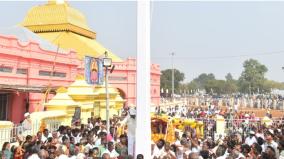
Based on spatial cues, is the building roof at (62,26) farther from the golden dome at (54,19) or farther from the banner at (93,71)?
the banner at (93,71)

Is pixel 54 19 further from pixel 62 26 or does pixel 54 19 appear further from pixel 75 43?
pixel 75 43

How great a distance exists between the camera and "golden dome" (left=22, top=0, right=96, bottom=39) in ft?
126

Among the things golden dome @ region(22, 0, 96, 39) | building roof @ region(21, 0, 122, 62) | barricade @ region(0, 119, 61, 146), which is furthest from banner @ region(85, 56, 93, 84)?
golden dome @ region(22, 0, 96, 39)

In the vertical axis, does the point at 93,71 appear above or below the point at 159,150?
above

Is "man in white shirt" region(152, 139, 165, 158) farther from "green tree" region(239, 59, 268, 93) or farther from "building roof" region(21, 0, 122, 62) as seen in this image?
"green tree" region(239, 59, 268, 93)

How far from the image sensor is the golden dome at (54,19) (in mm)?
38281

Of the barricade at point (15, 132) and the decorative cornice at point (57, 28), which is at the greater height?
the decorative cornice at point (57, 28)

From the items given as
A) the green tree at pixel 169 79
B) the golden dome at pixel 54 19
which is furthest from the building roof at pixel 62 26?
the green tree at pixel 169 79

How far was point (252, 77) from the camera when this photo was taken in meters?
84.7

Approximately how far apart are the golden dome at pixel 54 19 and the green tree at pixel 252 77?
172ft

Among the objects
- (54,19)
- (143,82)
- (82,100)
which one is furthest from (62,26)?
(143,82)

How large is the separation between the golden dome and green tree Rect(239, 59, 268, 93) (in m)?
52.5

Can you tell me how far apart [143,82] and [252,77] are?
8139 cm

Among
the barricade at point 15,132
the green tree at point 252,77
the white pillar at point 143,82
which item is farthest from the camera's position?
the green tree at point 252,77
